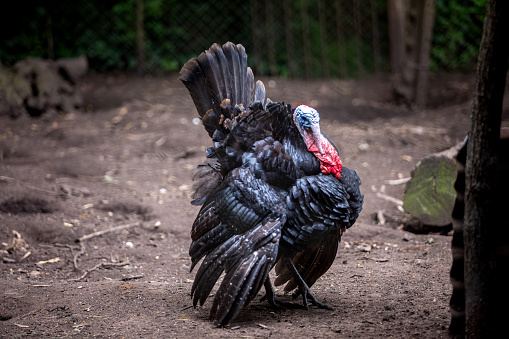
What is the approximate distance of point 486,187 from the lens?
2416mm

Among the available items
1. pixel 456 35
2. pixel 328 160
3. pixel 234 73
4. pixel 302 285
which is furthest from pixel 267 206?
pixel 456 35

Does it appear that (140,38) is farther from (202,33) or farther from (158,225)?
(158,225)

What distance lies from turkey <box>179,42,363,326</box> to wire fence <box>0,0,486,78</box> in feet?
25.0

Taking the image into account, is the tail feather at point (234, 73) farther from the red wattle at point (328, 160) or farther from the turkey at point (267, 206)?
the red wattle at point (328, 160)

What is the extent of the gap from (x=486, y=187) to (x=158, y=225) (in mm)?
3626

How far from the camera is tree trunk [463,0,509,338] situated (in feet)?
7.61

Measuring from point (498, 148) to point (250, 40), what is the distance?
30.7 feet

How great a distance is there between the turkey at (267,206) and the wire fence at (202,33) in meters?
7.63

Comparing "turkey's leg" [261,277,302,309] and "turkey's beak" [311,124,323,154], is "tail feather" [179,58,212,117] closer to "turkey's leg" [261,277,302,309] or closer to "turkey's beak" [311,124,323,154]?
"turkey's beak" [311,124,323,154]

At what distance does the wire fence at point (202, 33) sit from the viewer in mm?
10906

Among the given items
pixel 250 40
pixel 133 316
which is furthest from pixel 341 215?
pixel 250 40

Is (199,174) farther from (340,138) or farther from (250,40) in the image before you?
(250,40)

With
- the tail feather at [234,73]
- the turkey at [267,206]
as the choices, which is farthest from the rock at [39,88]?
the turkey at [267,206]

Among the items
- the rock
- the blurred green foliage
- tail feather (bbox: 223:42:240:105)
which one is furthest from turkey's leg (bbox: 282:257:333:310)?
the blurred green foliage
